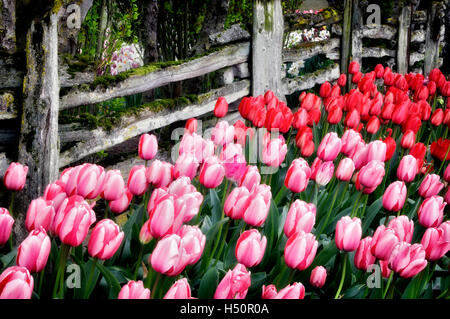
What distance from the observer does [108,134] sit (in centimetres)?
334

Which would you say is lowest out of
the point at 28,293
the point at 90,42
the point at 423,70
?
the point at 423,70

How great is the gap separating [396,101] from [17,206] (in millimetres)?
2619

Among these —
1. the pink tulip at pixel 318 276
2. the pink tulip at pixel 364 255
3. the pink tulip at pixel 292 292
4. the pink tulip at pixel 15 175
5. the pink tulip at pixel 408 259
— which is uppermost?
the pink tulip at pixel 15 175

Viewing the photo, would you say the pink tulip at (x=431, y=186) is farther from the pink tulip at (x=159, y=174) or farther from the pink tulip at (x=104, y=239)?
the pink tulip at (x=104, y=239)

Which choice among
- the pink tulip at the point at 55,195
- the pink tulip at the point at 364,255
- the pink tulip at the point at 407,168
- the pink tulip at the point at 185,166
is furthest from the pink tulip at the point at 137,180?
the pink tulip at the point at 407,168

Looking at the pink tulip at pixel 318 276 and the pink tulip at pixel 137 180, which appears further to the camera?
the pink tulip at pixel 137 180

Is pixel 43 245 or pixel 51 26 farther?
pixel 51 26

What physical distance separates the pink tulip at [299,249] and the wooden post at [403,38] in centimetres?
677

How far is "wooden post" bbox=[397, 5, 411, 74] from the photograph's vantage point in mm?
Result: 7473

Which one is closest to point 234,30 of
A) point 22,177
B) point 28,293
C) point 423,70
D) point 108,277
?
point 22,177

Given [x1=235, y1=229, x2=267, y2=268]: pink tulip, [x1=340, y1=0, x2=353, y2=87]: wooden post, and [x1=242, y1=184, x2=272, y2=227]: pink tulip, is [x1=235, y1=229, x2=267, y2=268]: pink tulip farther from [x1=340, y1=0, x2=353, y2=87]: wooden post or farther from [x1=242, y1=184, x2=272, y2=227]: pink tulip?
[x1=340, y1=0, x2=353, y2=87]: wooden post

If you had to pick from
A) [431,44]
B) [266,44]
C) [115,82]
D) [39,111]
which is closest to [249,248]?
[39,111]

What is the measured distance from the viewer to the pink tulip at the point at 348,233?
1609 millimetres

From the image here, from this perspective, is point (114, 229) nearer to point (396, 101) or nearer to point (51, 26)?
point (51, 26)
